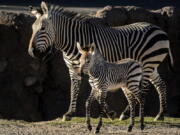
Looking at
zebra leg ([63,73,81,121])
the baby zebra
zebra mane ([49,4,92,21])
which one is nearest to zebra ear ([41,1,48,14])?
zebra mane ([49,4,92,21])

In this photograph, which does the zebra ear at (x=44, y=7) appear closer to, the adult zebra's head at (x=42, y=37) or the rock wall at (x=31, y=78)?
the adult zebra's head at (x=42, y=37)

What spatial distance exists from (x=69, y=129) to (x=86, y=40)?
2.48 meters

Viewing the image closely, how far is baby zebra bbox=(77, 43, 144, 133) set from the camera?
13500mm

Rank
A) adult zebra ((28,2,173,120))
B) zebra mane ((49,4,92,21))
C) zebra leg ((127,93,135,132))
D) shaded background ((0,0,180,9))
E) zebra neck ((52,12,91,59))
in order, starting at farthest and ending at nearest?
1. shaded background ((0,0,180,9))
2. zebra mane ((49,4,92,21))
3. zebra neck ((52,12,91,59))
4. adult zebra ((28,2,173,120))
5. zebra leg ((127,93,135,132))

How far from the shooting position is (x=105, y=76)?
13773 millimetres

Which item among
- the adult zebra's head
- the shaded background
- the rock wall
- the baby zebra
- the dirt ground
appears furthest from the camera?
the shaded background

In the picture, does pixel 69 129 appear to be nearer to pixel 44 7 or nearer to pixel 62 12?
pixel 44 7

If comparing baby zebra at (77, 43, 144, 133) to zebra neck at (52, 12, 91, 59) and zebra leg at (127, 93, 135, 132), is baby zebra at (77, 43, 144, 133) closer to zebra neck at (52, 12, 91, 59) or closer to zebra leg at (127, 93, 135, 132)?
zebra leg at (127, 93, 135, 132)

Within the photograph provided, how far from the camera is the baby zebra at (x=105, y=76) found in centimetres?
1350

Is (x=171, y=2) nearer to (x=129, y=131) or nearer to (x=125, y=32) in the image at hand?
(x=125, y=32)

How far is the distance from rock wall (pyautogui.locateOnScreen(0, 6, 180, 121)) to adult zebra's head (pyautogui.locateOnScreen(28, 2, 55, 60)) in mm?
4261

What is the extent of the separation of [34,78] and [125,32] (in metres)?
4.57

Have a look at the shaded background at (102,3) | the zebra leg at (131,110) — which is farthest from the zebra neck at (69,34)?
the shaded background at (102,3)

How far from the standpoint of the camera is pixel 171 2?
28.9 metres
